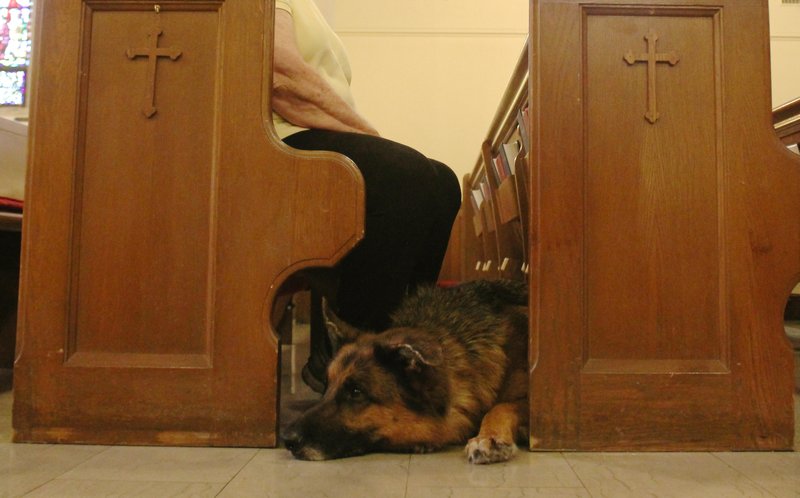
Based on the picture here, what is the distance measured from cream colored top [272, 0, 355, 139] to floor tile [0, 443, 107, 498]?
3.41ft

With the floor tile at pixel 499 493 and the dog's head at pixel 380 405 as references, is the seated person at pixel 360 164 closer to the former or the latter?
the dog's head at pixel 380 405

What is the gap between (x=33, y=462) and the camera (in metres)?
1.51

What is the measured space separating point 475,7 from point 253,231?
5041 mm

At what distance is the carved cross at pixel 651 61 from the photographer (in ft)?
5.49

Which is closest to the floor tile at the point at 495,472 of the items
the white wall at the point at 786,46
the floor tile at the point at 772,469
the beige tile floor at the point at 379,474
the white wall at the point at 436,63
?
the beige tile floor at the point at 379,474

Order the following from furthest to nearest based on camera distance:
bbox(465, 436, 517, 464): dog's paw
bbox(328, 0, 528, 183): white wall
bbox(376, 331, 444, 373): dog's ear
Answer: bbox(328, 0, 528, 183): white wall → bbox(376, 331, 444, 373): dog's ear → bbox(465, 436, 517, 464): dog's paw

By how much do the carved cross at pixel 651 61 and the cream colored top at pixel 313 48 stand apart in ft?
3.05

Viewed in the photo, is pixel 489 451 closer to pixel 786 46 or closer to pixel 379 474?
pixel 379 474

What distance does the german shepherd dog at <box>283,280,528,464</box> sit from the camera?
1603mm

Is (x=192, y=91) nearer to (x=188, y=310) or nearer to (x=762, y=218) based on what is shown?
(x=188, y=310)

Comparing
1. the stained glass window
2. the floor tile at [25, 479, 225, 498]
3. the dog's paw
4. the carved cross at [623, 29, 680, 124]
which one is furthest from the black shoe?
the stained glass window

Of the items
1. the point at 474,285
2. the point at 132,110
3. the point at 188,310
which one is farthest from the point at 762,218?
the point at 132,110

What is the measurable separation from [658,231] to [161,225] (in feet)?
4.26

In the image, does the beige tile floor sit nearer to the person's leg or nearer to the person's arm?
the person's leg
